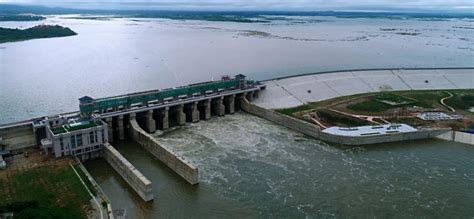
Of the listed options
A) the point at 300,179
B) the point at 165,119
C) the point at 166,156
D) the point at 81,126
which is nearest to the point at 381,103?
the point at 300,179

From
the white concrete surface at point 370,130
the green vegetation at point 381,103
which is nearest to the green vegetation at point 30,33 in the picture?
the green vegetation at point 381,103

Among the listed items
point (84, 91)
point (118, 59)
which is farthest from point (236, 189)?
point (118, 59)

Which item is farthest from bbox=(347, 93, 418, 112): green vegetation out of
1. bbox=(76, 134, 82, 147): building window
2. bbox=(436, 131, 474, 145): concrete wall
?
bbox=(76, 134, 82, 147): building window

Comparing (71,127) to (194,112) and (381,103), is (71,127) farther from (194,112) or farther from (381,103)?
(381,103)

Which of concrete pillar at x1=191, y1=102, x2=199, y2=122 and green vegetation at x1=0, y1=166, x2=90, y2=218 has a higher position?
concrete pillar at x1=191, y1=102, x2=199, y2=122

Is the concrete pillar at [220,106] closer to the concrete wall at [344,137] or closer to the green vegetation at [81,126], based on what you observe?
the concrete wall at [344,137]

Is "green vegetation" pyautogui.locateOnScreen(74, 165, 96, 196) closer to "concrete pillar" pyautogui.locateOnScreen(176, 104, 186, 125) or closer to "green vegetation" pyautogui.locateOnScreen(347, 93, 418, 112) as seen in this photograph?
"concrete pillar" pyautogui.locateOnScreen(176, 104, 186, 125)
